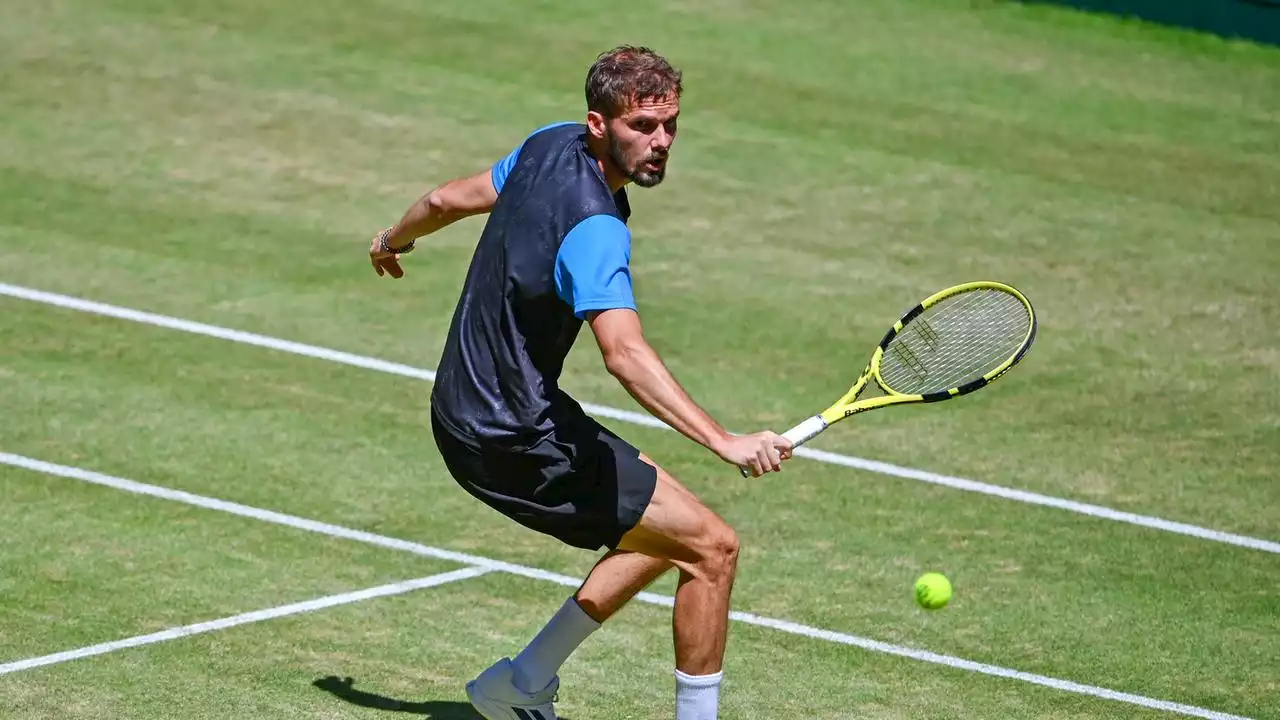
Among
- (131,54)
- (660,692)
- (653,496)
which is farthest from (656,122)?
(131,54)

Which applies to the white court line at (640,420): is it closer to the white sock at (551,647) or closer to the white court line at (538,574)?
the white court line at (538,574)

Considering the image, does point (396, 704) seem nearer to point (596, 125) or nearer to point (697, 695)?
point (697, 695)

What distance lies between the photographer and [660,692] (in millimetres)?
8031

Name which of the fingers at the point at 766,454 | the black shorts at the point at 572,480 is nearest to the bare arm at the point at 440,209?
the black shorts at the point at 572,480

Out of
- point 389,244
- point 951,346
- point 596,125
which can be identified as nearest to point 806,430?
point 596,125

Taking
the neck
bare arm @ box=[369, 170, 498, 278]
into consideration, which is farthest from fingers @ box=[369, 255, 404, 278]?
the neck

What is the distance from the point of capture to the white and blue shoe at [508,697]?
7.45 metres

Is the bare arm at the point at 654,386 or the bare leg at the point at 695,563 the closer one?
the bare arm at the point at 654,386

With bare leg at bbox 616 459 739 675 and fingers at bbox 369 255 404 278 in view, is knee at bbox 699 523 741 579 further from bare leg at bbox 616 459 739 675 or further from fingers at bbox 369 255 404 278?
fingers at bbox 369 255 404 278

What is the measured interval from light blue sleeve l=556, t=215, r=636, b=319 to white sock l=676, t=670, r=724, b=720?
1.38m

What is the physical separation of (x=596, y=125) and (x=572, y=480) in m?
1.25

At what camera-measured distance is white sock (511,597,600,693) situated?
293 inches

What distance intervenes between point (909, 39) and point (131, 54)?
6.66 metres

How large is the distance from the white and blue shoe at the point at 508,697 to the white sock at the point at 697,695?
65 cm
